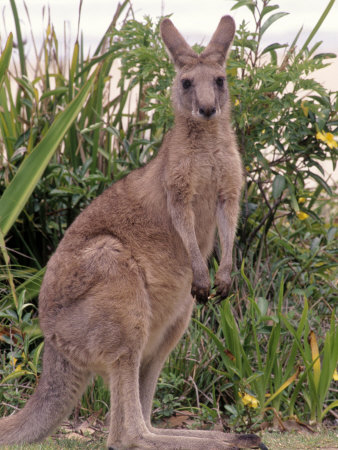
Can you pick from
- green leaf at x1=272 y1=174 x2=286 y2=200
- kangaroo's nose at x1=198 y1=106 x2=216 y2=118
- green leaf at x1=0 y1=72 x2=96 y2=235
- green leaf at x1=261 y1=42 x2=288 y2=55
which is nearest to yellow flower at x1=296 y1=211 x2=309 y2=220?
green leaf at x1=272 y1=174 x2=286 y2=200

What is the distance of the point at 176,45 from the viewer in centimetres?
423

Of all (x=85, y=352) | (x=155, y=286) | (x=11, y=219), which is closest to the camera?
(x=85, y=352)

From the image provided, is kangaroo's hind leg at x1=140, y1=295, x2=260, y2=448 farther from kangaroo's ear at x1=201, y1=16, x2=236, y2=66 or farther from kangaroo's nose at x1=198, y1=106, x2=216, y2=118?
kangaroo's ear at x1=201, y1=16, x2=236, y2=66

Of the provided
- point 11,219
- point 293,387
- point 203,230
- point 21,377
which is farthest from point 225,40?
point 21,377

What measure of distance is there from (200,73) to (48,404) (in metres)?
2.05

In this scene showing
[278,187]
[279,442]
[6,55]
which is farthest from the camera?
[6,55]

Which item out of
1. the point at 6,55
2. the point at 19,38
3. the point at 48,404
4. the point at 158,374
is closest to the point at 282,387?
the point at 158,374

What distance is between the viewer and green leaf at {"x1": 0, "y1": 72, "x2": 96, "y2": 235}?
4.90 meters

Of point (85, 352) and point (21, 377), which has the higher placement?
point (85, 352)

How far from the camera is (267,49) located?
483 cm

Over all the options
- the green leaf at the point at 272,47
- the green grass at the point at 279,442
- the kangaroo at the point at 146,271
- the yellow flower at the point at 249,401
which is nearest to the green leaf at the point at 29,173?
the kangaroo at the point at 146,271

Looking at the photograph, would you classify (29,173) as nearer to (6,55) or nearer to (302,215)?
(6,55)

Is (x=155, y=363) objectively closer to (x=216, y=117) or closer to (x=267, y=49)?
(x=216, y=117)

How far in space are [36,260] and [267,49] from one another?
91.3 inches
